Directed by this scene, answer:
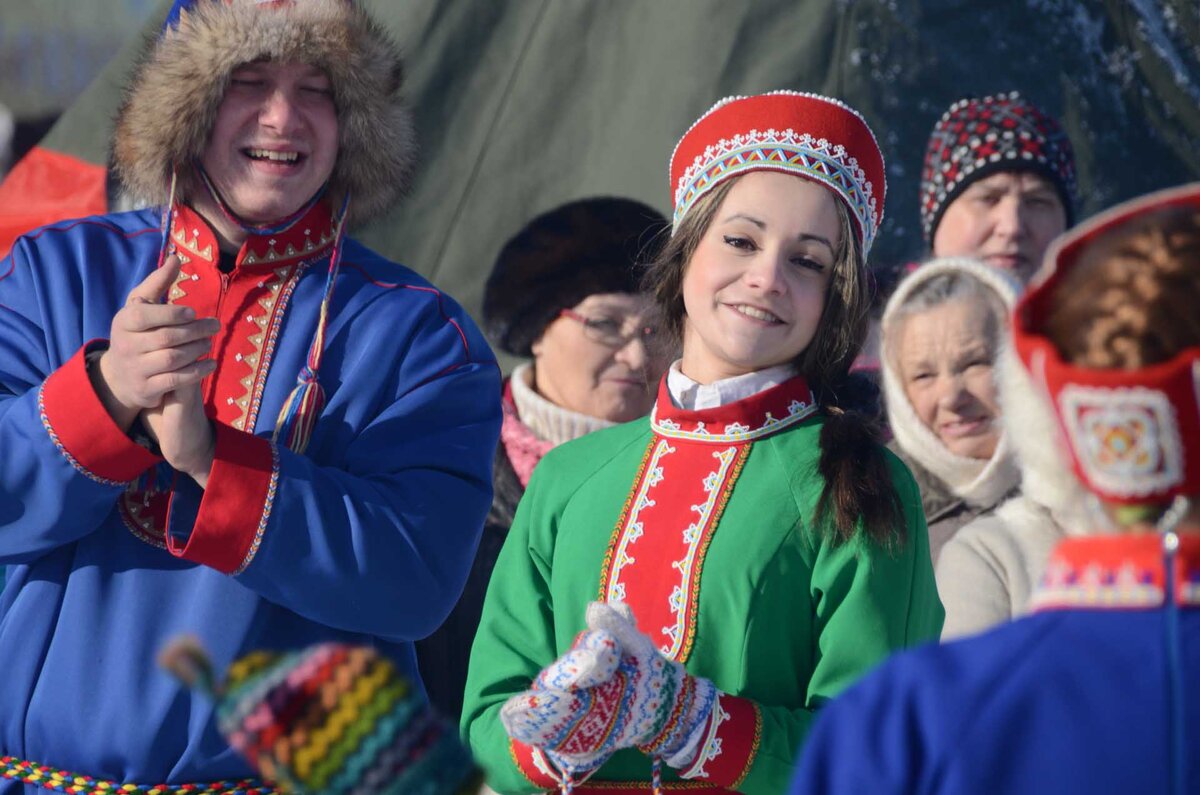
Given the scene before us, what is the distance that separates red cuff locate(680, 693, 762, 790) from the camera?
7.55ft

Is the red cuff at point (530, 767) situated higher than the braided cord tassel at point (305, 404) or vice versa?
the braided cord tassel at point (305, 404)

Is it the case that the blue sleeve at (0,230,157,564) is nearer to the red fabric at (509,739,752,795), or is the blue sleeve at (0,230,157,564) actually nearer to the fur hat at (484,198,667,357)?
the red fabric at (509,739,752,795)

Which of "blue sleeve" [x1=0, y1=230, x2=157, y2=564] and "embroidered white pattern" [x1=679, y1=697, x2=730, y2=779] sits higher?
"blue sleeve" [x1=0, y1=230, x2=157, y2=564]

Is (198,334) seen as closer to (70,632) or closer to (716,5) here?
(70,632)

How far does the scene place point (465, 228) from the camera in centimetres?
527

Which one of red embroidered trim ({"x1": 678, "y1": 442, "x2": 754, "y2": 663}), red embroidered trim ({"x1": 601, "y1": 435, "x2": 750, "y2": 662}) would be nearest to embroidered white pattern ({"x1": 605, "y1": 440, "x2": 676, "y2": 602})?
red embroidered trim ({"x1": 601, "y1": 435, "x2": 750, "y2": 662})

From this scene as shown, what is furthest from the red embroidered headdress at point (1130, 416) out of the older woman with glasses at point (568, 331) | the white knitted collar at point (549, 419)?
the white knitted collar at point (549, 419)

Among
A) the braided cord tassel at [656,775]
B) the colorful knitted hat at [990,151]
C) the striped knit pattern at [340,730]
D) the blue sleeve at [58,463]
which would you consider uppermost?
the colorful knitted hat at [990,151]

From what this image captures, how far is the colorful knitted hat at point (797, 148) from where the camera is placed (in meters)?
2.65

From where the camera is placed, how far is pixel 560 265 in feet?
14.5

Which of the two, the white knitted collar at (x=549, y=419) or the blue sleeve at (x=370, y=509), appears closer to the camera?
the blue sleeve at (x=370, y=509)

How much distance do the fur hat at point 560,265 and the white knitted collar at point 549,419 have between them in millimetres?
230

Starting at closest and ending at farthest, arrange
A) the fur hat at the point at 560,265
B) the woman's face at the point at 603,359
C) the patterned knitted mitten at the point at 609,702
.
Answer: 1. the patterned knitted mitten at the point at 609,702
2. the woman's face at the point at 603,359
3. the fur hat at the point at 560,265

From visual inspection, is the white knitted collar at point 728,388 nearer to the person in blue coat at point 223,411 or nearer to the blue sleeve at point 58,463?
the person in blue coat at point 223,411
